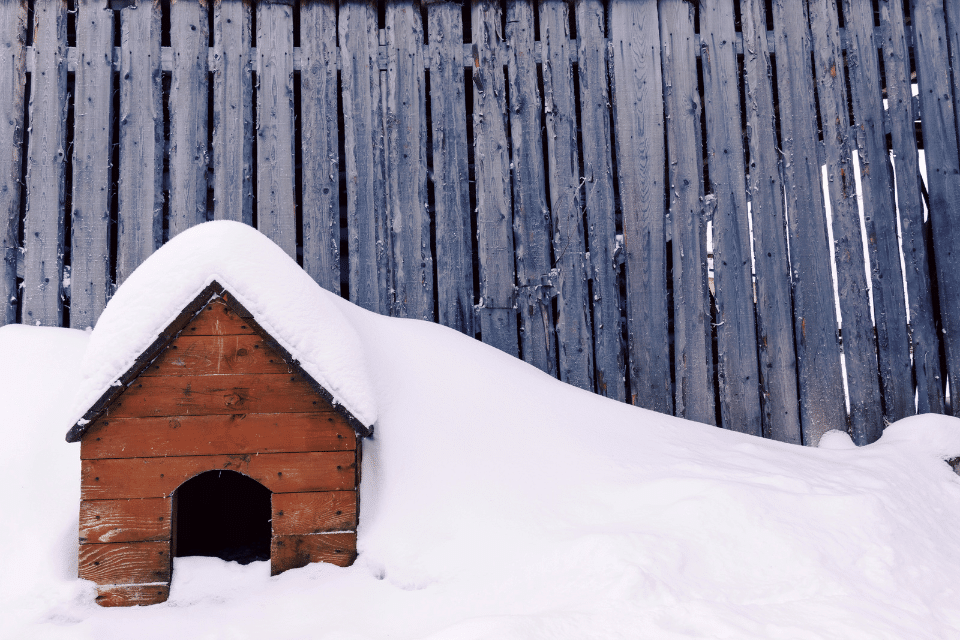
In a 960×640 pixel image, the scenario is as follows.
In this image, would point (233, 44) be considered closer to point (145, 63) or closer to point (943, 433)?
point (145, 63)

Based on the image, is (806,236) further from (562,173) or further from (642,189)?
(562,173)

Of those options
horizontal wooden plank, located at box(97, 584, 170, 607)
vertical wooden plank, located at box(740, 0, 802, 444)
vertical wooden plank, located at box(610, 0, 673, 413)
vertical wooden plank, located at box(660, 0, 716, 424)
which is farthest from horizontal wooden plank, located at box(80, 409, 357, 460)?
vertical wooden plank, located at box(740, 0, 802, 444)

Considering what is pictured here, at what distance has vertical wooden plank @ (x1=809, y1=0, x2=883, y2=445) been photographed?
3.44 metres

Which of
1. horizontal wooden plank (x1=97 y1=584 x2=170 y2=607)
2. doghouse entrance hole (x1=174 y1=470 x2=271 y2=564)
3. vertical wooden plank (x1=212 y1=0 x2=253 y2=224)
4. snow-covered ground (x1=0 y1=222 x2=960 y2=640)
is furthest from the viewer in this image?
vertical wooden plank (x1=212 y1=0 x2=253 y2=224)

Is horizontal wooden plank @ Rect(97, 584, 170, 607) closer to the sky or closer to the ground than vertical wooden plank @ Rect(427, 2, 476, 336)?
closer to the ground

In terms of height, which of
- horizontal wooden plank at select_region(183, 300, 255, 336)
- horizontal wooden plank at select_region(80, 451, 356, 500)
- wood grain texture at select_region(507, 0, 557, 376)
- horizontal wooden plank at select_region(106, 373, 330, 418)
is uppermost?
wood grain texture at select_region(507, 0, 557, 376)

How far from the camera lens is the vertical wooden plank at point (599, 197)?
345 cm

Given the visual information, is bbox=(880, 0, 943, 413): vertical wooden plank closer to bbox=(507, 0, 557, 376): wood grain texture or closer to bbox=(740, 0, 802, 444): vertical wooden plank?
bbox=(740, 0, 802, 444): vertical wooden plank

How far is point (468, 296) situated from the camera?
347 cm

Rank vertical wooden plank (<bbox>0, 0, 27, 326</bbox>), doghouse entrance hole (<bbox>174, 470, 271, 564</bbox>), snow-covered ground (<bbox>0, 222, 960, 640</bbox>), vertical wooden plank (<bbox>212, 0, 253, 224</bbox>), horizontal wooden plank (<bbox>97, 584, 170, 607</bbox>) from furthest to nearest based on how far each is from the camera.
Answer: vertical wooden plank (<bbox>212, 0, 253, 224</bbox>) < vertical wooden plank (<bbox>0, 0, 27, 326</bbox>) < doghouse entrance hole (<bbox>174, 470, 271, 564</bbox>) < horizontal wooden plank (<bbox>97, 584, 170, 607</bbox>) < snow-covered ground (<bbox>0, 222, 960, 640</bbox>)

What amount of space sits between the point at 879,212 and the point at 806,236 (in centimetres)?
50

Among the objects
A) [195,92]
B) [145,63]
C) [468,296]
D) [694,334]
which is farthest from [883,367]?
[145,63]

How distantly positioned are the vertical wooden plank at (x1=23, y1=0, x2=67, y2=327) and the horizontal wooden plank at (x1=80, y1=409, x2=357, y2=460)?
69.0 inches

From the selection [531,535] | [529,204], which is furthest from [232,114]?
[531,535]
